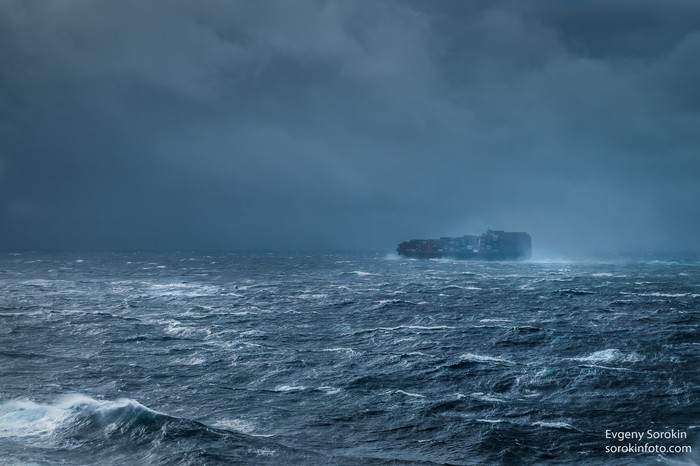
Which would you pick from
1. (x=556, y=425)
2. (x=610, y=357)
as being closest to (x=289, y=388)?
(x=556, y=425)

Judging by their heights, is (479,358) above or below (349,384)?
above

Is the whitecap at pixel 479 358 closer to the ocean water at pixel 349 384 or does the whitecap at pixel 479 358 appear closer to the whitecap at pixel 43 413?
the ocean water at pixel 349 384

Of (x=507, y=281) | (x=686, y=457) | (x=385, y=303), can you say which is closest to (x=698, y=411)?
(x=686, y=457)

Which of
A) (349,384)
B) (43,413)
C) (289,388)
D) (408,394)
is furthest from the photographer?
(349,384)

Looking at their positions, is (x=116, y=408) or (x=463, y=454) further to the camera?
(x=116, y=408)

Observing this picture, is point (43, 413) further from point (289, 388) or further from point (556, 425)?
point (556, 425)

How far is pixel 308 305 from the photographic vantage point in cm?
8169

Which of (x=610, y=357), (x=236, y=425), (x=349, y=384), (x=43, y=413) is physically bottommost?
(x=43, y=413)

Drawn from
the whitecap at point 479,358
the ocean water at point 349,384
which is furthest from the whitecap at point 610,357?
the whitecap at point 479,358

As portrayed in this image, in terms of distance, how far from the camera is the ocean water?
88.1ft

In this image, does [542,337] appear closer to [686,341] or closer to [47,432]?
[686,341]

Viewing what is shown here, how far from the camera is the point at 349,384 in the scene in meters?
38.3

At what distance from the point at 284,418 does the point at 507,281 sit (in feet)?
326

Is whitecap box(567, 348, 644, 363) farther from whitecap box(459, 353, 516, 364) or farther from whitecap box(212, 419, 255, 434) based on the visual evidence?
whitecap box(212, 419, 255, 434)
